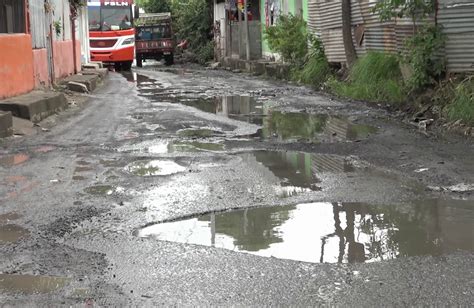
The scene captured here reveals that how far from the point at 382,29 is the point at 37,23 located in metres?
8.42

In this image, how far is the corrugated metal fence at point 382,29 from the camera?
33.9 feet

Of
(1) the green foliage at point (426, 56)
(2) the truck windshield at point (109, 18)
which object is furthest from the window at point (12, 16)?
(2) the truck windshield at point (109, 18)

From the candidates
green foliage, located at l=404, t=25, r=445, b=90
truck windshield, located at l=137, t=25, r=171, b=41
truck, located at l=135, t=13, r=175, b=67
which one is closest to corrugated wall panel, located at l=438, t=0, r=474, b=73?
green foliage, located at l=404, t=25, r=445, b=90

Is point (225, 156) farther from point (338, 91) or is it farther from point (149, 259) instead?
point (338, 91)

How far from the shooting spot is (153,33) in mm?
42125

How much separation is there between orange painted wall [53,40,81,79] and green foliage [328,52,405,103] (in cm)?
830

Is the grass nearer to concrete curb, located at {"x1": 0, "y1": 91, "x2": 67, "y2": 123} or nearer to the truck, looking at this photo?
concrete curb, located at {"x1": 0, "y1": 91, "x2": 67, "y2": 123}

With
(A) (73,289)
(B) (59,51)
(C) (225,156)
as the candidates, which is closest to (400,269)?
(A) (73,289)

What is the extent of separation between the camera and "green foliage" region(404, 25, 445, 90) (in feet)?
35.4

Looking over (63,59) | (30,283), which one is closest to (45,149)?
(30,283)

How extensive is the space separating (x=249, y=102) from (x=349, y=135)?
568 cm

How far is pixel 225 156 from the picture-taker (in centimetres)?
823

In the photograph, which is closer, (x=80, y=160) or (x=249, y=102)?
(x=80, y=160)

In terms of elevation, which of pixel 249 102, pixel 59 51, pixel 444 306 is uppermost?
pixel 59 51
